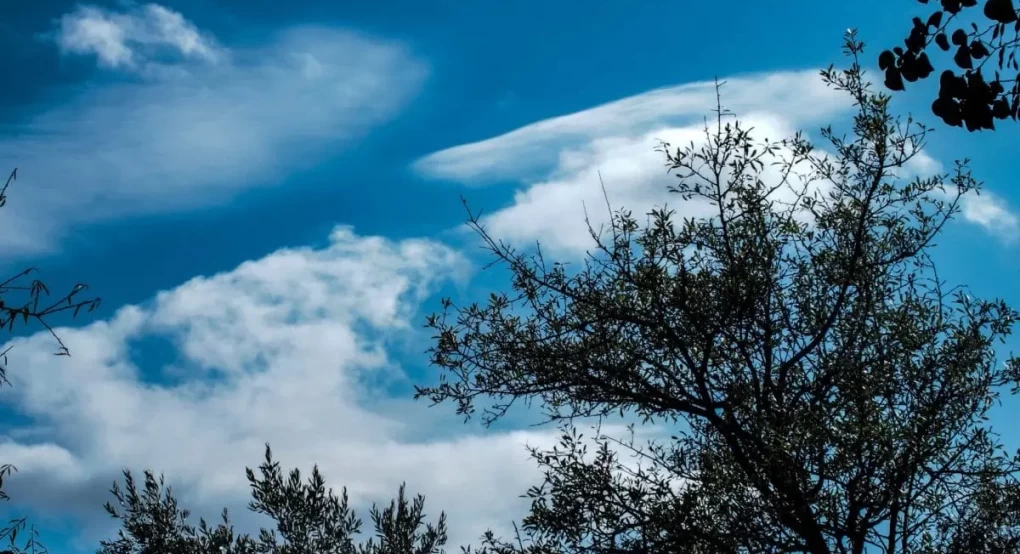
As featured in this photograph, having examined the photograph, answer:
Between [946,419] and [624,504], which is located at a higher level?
[946,419]

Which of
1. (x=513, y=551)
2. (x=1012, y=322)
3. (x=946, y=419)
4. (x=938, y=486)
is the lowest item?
(x=513, y=551)

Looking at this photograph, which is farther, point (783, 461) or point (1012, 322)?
point (1012, 322)

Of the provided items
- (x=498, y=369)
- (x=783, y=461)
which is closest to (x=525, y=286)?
(x=498, y=369)

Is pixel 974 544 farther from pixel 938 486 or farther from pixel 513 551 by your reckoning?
pixel 513 551

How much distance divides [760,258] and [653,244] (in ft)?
4.64

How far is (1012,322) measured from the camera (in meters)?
12.9

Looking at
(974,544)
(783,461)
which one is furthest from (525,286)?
(974,544)

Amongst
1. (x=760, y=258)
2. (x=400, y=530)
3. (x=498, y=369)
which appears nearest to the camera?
(x=760, y=258)

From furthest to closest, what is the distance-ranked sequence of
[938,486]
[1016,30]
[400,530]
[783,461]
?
[400,530], [938,486], [783,461], [1016,30]

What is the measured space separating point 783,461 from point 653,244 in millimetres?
3479

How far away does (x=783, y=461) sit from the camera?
10.9m

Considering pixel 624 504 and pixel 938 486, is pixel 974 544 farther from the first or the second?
pixel 624 504

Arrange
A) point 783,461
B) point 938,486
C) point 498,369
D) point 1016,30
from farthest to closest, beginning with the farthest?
point 498,369 → point 938,486 → point 783,461 → point 1016,30

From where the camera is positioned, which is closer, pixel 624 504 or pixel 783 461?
pixel 783 461
